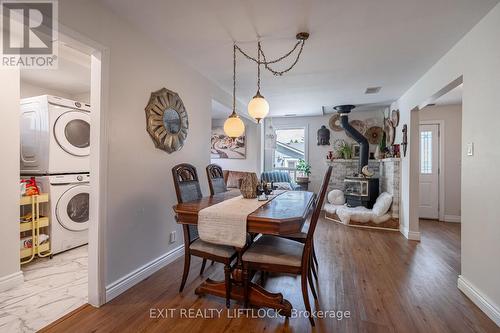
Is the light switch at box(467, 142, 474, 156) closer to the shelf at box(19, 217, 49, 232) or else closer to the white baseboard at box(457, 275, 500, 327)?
the white baseboard at box(457, 275, 500, 327)

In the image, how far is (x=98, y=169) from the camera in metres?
1.87

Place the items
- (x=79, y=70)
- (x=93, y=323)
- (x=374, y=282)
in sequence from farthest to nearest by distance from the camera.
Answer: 1. (x=79, y=70)
2. (x=374, y=282)
3. (x=93, y=323)

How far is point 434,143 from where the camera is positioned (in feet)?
15.8

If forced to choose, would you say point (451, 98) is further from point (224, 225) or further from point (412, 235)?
point (224, 225)

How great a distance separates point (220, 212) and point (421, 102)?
331 cm

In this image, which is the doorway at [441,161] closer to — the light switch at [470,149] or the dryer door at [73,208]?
the light switch at [470,149]

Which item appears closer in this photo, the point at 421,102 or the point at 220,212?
the point at 220,212

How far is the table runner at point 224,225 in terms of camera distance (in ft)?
5.57

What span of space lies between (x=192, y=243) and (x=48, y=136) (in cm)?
232

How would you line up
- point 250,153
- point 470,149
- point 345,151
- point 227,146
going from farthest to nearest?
point 227,146 → point 250,153 → point 345,151 → point 470,149

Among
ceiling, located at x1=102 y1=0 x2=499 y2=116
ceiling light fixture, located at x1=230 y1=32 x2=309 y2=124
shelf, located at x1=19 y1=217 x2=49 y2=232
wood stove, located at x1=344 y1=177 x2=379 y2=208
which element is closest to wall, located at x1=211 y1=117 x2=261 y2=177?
wood stove, located at x1=344 y1=177 x2=379 y2=208

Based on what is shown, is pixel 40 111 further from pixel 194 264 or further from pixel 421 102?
pixel 421 102

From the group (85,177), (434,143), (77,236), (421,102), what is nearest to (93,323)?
(77,236)

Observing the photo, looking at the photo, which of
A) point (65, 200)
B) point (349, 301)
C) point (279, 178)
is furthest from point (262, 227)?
point (279, 178)
